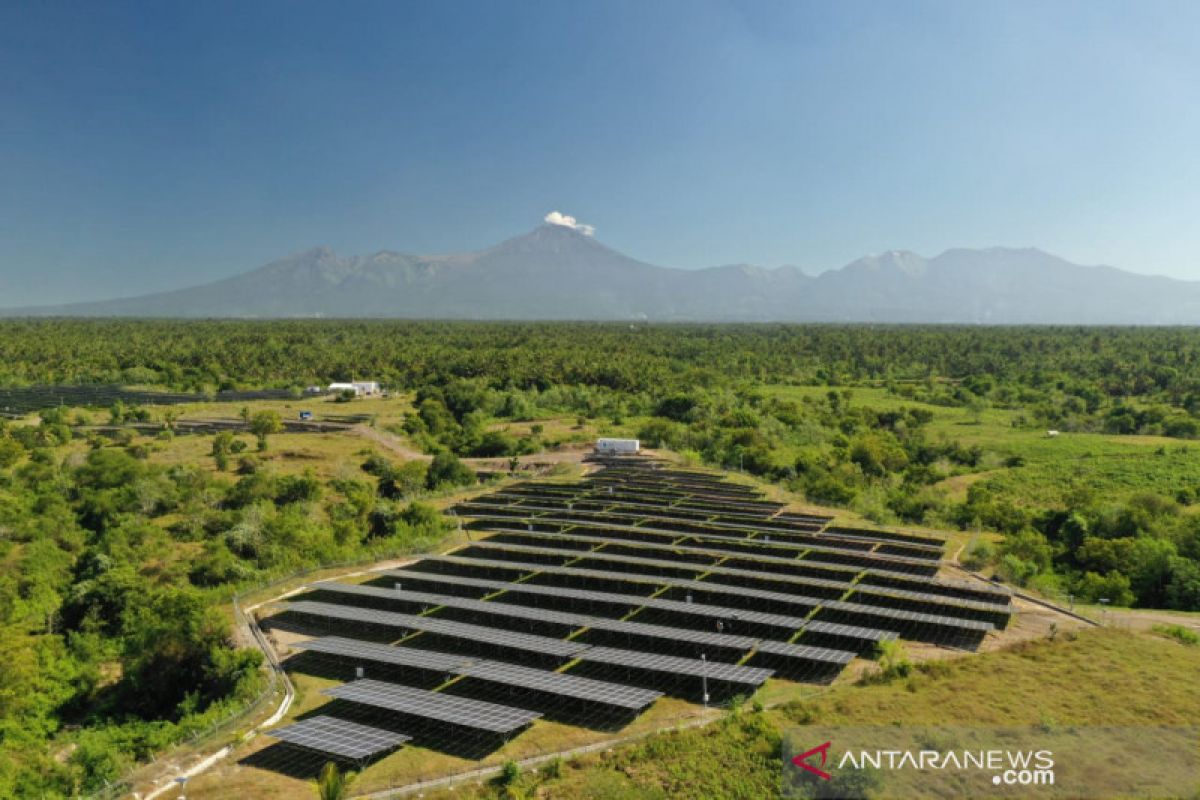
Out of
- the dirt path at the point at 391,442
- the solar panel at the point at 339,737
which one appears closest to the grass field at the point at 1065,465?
the dirt path at the point at 391,442

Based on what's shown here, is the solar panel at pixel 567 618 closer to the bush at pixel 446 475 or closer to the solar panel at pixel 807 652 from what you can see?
the solar panel at pixel 807 652

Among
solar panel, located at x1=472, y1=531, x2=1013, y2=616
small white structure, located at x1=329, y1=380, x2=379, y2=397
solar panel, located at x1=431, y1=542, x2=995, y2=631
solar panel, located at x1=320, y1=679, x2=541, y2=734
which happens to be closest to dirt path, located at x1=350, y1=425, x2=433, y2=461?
small white structure, located at x1=329, y1=380, x2=379, y2=397

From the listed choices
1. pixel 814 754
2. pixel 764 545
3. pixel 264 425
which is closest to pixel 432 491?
pixel 264 425

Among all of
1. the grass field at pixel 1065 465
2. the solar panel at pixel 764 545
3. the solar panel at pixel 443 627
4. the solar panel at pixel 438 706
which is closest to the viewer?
the solar panel at pixel 438 706

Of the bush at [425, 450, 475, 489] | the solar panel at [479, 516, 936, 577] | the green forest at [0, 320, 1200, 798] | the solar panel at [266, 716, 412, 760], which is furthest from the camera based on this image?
the bush at [425, 450, 475, 489]

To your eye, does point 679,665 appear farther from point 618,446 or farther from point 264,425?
point 264,425

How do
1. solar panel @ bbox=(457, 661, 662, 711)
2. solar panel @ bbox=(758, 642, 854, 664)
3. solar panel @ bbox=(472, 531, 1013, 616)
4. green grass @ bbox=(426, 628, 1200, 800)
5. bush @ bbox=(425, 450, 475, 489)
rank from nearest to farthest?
1. green grass @ bbox=(426, 628, 1200, 800)
2. solar panel @ bbox=(457, 661, 662, 711)
3. solar panel @ bbox=(758, 642, 854, 664)
4. solar panel @ bbox=(472, 531, 1013, 616)
5. bush @ bbox=(425, 450, 475, 489)

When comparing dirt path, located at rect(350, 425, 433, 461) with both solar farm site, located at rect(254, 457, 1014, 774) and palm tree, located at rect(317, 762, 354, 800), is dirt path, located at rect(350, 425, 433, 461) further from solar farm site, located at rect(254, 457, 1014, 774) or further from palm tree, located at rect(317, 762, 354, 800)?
palm tree, located at rect(317, 762, 354, 800)
